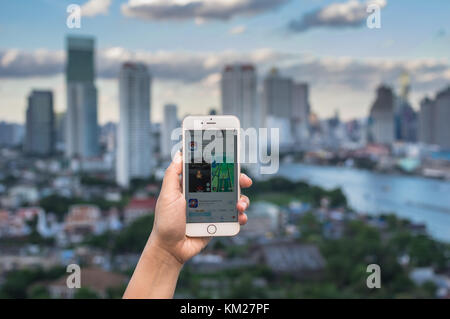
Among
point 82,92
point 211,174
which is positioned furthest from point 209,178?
point 82,92

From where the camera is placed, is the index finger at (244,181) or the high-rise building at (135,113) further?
→ the high-rise building at (135,113)

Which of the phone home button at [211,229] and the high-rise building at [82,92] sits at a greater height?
the high-rise building at [82,92]

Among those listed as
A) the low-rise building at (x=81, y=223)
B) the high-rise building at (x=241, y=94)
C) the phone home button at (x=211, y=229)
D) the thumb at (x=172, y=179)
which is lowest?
the low-rise building at (x=81, y=223)

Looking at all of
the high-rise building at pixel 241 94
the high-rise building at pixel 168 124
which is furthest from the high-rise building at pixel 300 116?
the high-rise building at pixel 168 124

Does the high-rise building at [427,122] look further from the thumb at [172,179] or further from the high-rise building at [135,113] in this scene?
the thumb at [172,179]
